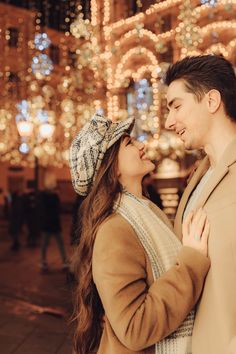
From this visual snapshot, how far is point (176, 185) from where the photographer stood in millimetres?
16922

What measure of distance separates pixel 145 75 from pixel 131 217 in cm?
899

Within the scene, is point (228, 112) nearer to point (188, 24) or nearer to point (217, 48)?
point (188, 24)

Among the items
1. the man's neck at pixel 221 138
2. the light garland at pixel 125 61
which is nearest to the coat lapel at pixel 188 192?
the man's neck at pixel 221 138

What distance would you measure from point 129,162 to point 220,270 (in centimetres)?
67

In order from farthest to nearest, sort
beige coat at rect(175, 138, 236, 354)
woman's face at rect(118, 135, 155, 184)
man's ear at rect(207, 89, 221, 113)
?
woman's face at rect(118, 135, 155, 184), man's ear at rect(207, 89, 221, 113), beige coat at rect(175, 138, 236, 354)

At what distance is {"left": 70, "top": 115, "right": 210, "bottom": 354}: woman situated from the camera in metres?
1.54

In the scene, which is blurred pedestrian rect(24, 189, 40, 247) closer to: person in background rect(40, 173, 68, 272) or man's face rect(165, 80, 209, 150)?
person in background rect(40, 173, 68, 272)

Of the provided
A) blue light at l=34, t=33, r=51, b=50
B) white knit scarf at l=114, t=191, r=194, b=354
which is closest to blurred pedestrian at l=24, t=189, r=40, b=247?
blue light at l=34, t=33, r=51, b=50

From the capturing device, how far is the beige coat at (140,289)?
5.01 feet

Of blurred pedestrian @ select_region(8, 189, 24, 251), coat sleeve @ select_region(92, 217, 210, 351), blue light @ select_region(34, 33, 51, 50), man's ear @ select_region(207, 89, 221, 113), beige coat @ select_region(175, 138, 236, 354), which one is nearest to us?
beige coat @ select_region(175, 138, 236, 354)

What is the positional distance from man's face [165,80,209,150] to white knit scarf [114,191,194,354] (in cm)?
35

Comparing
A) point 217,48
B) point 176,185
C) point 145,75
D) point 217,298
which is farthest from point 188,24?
point 176,185

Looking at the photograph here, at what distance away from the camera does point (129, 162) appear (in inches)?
75.6

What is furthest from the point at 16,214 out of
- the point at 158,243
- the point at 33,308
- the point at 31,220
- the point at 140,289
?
the point at 140,289
